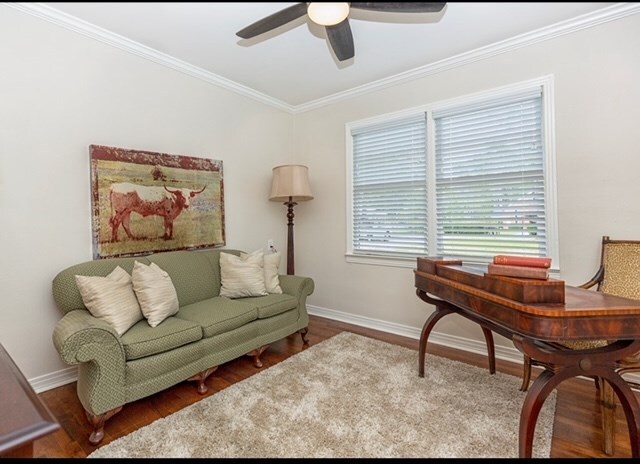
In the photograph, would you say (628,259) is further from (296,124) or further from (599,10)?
(296,124)

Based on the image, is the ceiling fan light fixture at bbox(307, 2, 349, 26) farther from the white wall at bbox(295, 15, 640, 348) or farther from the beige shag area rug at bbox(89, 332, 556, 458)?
the beige shag area rug at bbox(89, 332, 556, 458)

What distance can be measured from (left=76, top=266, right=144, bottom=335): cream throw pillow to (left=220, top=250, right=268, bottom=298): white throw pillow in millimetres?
873

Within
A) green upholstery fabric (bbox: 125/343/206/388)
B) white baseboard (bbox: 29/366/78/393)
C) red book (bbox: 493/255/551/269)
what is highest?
red book (bbox: 493/255/551/269)

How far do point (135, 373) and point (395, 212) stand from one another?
105 inches

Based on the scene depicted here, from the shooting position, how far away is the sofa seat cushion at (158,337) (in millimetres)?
1834

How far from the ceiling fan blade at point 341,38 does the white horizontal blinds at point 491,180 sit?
1.30 meters

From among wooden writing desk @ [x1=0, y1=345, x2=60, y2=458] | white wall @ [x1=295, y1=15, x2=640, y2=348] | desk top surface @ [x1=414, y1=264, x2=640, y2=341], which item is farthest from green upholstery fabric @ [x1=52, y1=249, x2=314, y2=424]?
desk top surface @ [x1=414, y1=264, x2=640, y2=341]

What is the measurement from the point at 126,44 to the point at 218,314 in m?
2.34

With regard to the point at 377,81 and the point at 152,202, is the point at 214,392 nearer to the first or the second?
the point at 152,202

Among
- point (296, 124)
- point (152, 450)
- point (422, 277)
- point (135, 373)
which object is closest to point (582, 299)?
point (422, 277)

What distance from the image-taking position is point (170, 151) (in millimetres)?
2943

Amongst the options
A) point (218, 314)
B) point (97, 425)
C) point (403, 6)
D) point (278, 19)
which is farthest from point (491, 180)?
point (97, 425)

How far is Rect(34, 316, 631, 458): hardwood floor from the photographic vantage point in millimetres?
1613

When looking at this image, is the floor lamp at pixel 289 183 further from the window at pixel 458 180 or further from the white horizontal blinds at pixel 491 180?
the white horizontal blinds at pixel 491 180
